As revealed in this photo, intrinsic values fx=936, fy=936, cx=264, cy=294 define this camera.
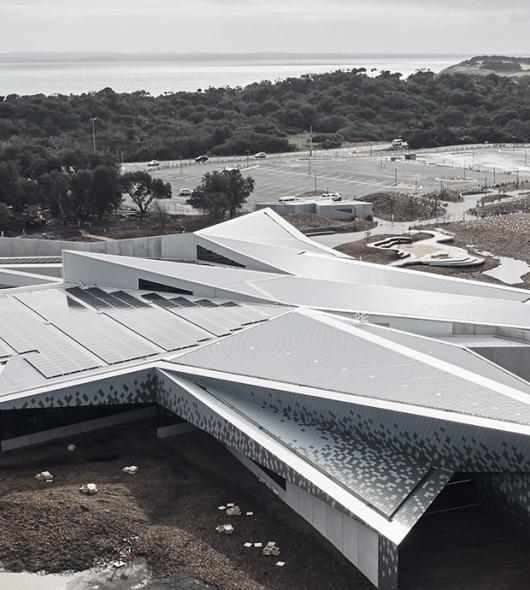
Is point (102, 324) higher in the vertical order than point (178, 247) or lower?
lower

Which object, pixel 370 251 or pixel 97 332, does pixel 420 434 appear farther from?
pixel 370 251

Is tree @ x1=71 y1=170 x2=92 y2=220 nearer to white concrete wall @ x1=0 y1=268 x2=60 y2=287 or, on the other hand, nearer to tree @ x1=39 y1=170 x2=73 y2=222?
tree @ x1=39 y1=170 x2=73 y2=222

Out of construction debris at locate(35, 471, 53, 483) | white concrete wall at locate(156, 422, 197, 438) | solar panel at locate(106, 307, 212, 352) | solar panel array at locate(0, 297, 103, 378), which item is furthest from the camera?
solar panel at locate(106, 307, 212, 352)

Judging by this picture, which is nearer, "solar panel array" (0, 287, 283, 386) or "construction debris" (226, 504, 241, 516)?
"construction debris" (226, 504, 241, 516)

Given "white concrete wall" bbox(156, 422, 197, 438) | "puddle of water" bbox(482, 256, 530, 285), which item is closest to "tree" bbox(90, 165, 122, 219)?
"puddle of water" bbox(482, 256, 530, 285)

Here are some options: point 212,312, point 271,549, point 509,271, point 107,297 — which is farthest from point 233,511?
point 509,271

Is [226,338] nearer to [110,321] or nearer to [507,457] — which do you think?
[110,321]

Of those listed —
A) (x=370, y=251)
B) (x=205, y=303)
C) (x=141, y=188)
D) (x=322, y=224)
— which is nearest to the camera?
(x=205, y=303)

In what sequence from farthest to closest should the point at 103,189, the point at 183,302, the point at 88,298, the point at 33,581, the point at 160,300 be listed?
the point at 103,189
the point at 88,298
the point at 160,300
the point at 183,302
the point at 33,581
